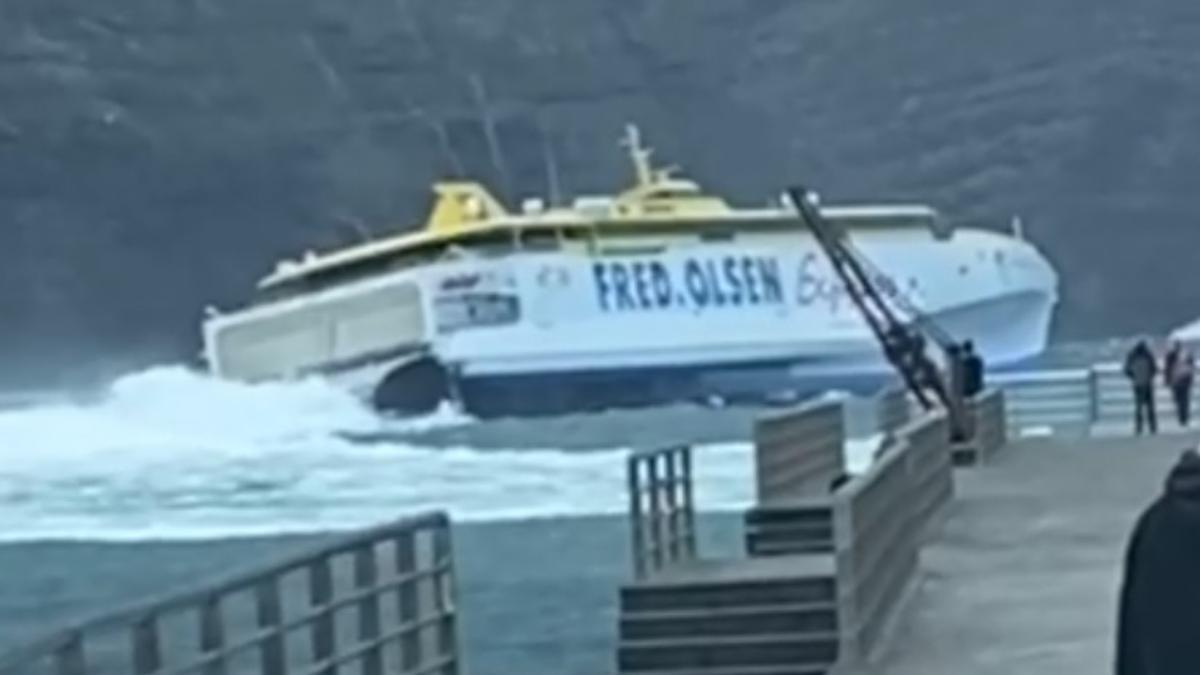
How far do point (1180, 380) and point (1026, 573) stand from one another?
19.1 metres

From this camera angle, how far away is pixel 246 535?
41469mm

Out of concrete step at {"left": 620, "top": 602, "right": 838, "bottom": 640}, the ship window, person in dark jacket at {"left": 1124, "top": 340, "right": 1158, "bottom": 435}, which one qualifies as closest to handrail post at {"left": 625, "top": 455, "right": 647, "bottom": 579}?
concrete step at {"left": 620, "top": 602, "right": 838, "bottom": 640}

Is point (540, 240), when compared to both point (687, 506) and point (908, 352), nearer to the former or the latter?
point (908, 352)

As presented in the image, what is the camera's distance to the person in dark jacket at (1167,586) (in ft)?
16.1

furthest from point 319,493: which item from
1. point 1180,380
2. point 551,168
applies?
point 551,168

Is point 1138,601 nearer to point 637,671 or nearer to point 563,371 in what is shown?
point 637,671

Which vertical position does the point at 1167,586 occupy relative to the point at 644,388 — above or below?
below

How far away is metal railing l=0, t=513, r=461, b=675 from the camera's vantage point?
704 centimetres

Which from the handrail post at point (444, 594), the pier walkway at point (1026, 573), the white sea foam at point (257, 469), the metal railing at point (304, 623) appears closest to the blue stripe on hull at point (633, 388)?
the white sea foam at point (257, 469)

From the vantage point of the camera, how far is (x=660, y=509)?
1549 centimetres

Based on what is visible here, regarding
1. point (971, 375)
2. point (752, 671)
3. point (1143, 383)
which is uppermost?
point (971, 375)

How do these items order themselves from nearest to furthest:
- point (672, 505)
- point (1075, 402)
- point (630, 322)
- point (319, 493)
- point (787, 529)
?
point (672, 505)
point (787, 529)
point (1075, 402)
point (319, 493)
point (630, 322)

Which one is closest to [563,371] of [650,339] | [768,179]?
[650,339]

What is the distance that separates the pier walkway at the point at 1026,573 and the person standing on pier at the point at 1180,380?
8.63m
